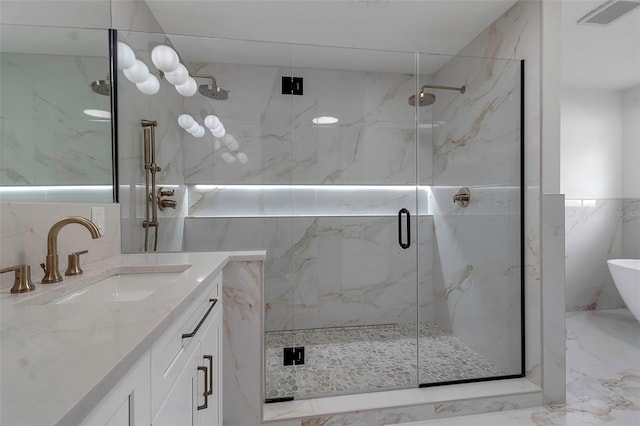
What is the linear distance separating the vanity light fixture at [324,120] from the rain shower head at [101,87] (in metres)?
1.14

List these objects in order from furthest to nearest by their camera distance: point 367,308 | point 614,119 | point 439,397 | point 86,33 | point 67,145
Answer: point 614,119, point 367,308, point 439,397, point 86,33, point 67,145

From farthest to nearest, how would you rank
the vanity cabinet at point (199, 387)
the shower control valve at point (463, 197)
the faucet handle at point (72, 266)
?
1. the shower control valve at point (463, 197)
2. the faucet handle at point (72, 266)
3. the vanity cabinet at point (199, 387)

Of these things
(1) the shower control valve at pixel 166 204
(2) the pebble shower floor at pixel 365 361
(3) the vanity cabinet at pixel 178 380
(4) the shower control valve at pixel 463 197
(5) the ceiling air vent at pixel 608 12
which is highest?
(5) the ceiling air vent at pixel 608 12

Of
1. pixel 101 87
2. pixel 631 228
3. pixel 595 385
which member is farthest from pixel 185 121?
pixel 631 228

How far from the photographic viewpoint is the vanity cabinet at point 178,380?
58 cm

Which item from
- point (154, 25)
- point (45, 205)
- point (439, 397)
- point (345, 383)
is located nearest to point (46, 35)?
point (45, 205)

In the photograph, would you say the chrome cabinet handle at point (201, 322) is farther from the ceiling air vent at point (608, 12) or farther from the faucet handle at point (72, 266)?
the ceiling air vent at point (608, 12)

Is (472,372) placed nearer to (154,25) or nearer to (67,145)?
(67,145)

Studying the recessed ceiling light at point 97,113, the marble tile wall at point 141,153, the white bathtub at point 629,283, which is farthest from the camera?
the white bathtub at point 629,283

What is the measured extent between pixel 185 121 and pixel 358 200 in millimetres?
1241

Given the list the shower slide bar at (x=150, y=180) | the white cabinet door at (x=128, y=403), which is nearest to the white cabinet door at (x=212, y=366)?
the white cabinet door at (x=128, y=403)

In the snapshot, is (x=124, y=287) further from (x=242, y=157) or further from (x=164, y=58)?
(x=164, y=58)

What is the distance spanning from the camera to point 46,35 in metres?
1.21

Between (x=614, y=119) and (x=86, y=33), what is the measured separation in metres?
5.01
